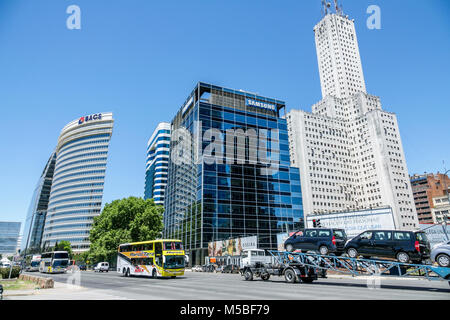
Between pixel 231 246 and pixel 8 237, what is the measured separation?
198 m

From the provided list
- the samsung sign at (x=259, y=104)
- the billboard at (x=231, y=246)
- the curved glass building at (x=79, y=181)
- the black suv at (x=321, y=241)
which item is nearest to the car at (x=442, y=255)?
the black suv at (x=321, y=241)

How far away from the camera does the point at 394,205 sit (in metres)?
119

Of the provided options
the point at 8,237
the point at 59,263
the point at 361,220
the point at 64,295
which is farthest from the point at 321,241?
the point at 8,237

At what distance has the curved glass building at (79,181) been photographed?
136750mm

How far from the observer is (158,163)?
139500 mm

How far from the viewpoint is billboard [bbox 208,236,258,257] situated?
160 feet

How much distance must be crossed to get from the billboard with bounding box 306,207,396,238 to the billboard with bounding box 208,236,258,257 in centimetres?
1347

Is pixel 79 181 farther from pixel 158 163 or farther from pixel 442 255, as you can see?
pixel 442 255

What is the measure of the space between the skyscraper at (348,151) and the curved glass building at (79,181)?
10522cm

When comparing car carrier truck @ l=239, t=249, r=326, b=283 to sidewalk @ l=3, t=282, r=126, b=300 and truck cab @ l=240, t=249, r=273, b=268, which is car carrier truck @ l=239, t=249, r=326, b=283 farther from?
sidewalk @ l=3, t=282, r=126, b=300

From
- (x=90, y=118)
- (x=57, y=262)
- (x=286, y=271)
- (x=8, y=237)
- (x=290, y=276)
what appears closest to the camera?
(x=290, y=276)

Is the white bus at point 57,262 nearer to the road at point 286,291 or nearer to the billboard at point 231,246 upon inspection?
the billboard at point 231,246

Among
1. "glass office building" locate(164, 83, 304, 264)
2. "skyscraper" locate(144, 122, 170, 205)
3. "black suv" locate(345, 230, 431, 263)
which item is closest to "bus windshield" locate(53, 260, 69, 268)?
"glass office building" locate(164, 83, 304, 264)
